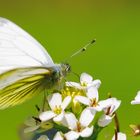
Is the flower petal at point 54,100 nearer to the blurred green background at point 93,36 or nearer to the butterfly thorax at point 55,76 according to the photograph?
the butterfly thorax at point 55,76

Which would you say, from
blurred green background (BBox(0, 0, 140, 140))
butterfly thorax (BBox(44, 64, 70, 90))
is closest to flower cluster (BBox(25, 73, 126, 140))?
butterfly thorax (BBox(44, 64, 70, 90))

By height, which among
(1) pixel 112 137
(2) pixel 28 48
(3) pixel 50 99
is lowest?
(1) pixel 112 137

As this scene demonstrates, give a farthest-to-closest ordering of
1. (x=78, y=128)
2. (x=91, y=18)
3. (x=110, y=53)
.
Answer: (x=91, y=18) < (x=110, y=53) < (x=78, y=128)

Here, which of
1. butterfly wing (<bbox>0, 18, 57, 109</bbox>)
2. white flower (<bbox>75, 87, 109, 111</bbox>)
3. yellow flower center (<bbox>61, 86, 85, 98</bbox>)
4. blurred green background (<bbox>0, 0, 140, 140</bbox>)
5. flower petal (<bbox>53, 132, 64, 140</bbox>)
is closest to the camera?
flower petal (<bbox>53, 132, 64, 140</bbox>)

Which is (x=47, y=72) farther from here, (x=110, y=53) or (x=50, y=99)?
(x=110, y=53)

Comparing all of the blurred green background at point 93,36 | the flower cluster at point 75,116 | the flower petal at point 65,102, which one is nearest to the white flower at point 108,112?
the flower cluster at point 75,116

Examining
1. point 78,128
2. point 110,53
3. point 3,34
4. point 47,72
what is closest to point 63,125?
point 78,128

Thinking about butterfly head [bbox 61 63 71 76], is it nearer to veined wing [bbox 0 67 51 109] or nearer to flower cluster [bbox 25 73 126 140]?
veined wing [bbox 0 67 51 109]
